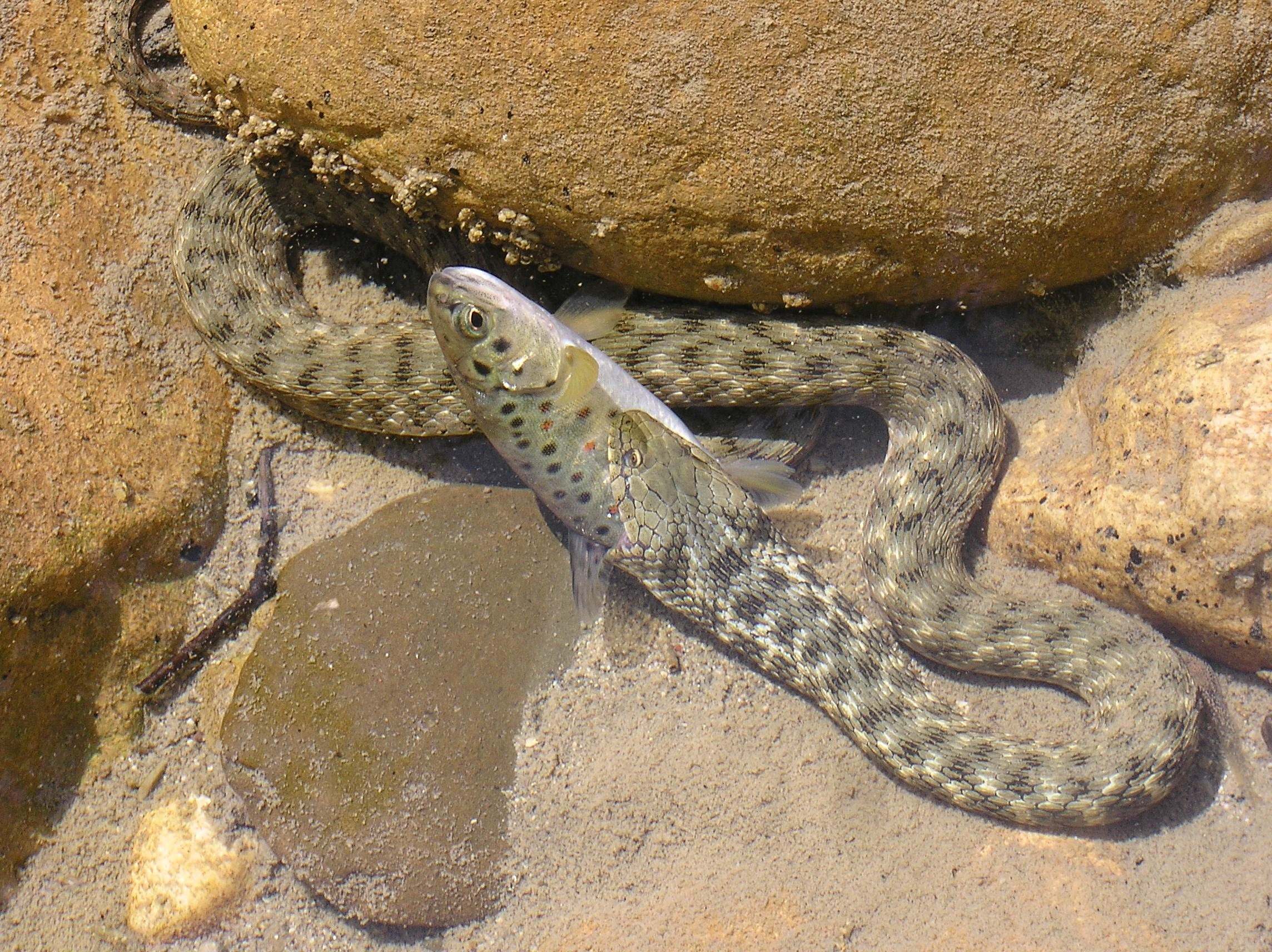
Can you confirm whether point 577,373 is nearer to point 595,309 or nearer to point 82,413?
point 595,309

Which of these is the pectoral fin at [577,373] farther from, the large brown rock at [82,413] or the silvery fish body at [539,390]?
the large brown rock at [82,413]

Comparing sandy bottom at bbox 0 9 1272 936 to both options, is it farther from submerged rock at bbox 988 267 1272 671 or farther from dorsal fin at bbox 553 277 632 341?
dorsal fin at bbox 553 277 632 341

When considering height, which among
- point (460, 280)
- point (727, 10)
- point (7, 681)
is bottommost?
point (7, 681)

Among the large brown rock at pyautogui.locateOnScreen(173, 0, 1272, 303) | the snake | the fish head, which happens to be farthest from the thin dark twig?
the large brown rock at pyautogui.locateOnScreen(173, 0, 1272, 303)

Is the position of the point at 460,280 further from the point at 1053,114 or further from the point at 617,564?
the point at 1053,114

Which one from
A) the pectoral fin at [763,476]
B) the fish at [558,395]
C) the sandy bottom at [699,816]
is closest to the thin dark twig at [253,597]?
the sandy bottom at [699,816]

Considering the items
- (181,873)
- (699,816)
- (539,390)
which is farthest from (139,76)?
(699,816)

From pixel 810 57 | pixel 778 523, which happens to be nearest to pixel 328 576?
pixel 778 523
